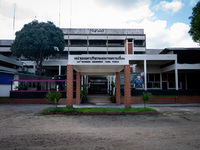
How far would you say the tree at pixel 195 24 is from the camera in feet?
54.0

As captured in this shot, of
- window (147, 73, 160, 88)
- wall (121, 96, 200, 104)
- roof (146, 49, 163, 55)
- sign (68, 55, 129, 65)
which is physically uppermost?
roof (146, 49, 163, 55)

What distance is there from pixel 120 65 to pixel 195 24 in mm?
11932

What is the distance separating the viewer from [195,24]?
54.4 ft

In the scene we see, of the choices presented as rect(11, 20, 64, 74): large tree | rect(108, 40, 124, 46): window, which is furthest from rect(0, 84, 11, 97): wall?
rect(108, 40, 124, 46): window

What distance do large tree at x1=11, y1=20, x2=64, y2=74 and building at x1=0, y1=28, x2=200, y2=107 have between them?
2.58m

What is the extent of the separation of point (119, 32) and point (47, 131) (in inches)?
1555

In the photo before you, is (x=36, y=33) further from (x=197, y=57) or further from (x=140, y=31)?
(x=140, y=31)

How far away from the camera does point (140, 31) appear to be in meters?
42.7

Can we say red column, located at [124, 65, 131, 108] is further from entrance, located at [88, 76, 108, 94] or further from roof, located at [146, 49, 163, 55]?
roof, located at [146, 49, 163, 55]

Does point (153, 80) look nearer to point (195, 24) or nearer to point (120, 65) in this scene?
point (195, 24)

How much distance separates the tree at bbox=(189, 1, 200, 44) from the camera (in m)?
16.5

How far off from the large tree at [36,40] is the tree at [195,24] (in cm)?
2105

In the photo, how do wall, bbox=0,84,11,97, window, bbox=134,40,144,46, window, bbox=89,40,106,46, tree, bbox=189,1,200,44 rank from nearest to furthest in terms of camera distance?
tree, bbox=189,1,200,44 < wall, bbox=0,84,11,97 < window, bbox=89,40,106,46 < window, bbox=134,40,144,46

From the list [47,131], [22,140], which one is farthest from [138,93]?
[22,140]
